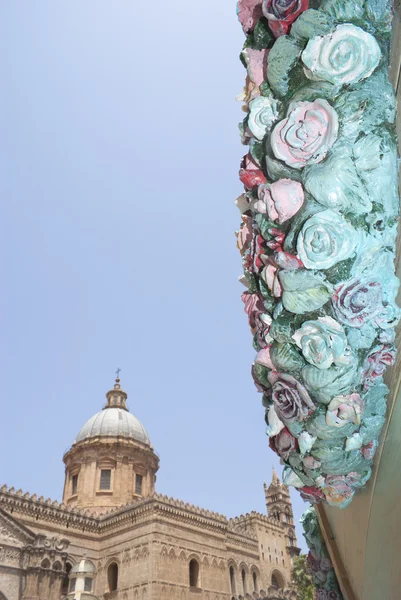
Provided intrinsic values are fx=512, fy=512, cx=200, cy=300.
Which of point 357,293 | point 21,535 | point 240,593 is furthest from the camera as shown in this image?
point 240,593

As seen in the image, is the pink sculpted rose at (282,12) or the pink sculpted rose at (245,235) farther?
the pink sculpted rose at (245,235)

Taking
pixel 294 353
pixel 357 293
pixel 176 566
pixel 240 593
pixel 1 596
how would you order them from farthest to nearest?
pixel 240 593 < pixel 176 566 < pixel 1 596 < pixel 294 353 < pixel 357 293

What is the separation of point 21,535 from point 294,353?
25.8 metres

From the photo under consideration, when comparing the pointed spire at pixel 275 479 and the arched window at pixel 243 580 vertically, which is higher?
the pointed spire at pixel 275 479

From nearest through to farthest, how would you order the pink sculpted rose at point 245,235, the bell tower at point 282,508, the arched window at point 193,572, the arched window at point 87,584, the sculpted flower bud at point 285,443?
the sculpted flower bud at point 285,443, the pink sculpted rose at point 245,235, the arched window at point 87,584, the arched window at point 193,572, the bell tower at point 282,508

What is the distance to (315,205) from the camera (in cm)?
259

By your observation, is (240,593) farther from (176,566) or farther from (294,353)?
(294,353)

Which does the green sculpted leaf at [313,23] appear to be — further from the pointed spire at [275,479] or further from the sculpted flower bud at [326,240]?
the pointed spire at [275,479]

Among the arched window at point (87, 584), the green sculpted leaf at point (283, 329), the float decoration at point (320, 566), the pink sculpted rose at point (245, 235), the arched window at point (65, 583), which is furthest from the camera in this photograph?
the arched window at point (65, 583)

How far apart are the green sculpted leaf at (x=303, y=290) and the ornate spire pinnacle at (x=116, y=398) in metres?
39.7

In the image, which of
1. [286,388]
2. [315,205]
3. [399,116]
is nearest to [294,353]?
[286,388]

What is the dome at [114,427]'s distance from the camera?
118ft

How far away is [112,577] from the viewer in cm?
2742

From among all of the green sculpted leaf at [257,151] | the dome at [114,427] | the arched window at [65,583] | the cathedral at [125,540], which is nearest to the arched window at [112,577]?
the cathedral at [125,540]
